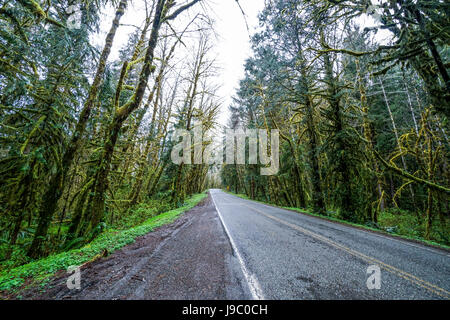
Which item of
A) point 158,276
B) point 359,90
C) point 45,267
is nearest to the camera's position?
point 158,276

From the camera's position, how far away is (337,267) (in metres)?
2.78

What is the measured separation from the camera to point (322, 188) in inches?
405

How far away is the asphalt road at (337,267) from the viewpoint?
2.12m

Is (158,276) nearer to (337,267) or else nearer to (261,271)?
(261,271)

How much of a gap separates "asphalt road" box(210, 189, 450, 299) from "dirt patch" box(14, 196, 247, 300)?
1.19 ft

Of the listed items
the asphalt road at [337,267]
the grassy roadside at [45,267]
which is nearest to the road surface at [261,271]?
the asphalt road at [337,267]

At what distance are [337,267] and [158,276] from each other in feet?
10.0

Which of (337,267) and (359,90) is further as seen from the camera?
(359,90)

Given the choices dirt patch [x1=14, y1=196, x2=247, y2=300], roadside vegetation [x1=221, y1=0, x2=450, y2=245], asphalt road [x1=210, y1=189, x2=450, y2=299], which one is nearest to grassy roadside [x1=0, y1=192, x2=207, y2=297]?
dirt patch [x1=14, y1=196, x2=247, y2=300]

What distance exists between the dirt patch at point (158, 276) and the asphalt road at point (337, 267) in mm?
363

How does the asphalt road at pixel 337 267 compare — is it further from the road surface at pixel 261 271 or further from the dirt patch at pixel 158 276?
the dirt patch at pixel 158 276

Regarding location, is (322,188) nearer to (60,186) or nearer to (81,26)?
(60,186)

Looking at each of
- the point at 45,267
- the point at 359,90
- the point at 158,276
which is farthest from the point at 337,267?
the point at 359,90
